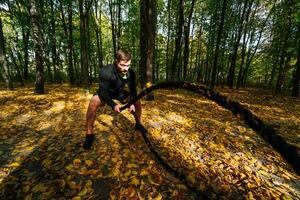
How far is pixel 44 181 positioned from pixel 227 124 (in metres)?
5.04

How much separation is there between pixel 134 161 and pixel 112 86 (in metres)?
1.57

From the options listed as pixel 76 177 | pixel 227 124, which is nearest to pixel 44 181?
pixel 76 177

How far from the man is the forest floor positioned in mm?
523

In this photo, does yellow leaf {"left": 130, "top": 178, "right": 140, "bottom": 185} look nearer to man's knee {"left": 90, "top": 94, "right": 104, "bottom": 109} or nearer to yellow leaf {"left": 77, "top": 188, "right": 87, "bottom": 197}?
yellow leaf {"left": 77, "top": 188, "right": 87, "bottom": 197}

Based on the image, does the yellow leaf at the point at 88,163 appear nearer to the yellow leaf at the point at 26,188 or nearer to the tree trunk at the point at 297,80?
the yellow leaf at the point at 26,188

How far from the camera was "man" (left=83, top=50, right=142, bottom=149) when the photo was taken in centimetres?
327

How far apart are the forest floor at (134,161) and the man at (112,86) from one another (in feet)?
1.72

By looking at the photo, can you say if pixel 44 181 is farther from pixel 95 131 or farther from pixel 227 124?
pixel 227 124

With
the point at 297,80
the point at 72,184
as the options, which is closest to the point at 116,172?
the point at 72,184

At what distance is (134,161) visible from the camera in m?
3.11

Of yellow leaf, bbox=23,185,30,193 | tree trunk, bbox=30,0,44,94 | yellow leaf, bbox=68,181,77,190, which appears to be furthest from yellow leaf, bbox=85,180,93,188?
tree trunk, bbox=30,0,44,94

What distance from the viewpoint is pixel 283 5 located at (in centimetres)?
1466

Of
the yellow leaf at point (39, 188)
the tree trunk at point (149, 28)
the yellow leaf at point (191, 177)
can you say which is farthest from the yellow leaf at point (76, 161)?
the tree trunk at point (149, 28)

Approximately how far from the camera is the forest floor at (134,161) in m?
2.48
